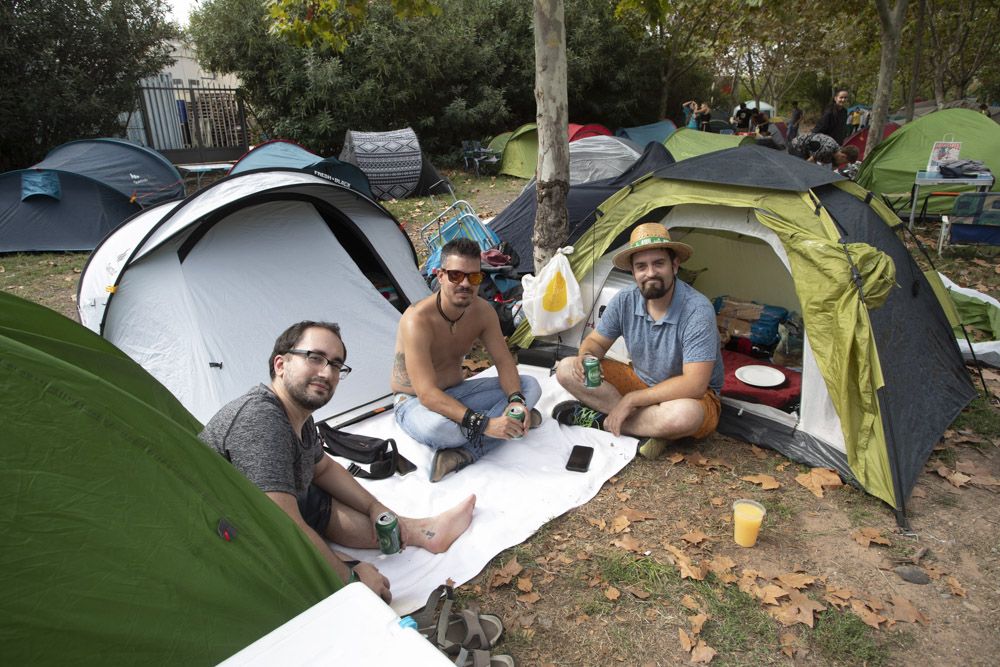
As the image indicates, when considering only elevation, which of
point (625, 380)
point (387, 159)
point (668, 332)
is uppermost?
point (387, 159)

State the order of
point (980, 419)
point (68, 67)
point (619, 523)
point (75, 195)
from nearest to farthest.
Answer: point (619, 523) → point (980, 419) → point (75, 195) → point (68, 67)

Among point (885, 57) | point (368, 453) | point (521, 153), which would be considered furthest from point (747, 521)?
point (521, 153)

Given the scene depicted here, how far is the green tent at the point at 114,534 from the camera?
4.00 ft

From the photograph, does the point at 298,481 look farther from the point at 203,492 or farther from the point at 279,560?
the point at 203,492

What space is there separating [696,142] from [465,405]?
9158mm

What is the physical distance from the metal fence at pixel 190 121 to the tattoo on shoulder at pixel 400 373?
12.4 meters

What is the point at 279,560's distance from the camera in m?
1.74

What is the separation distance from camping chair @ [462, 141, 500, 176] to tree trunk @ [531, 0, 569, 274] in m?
9.39

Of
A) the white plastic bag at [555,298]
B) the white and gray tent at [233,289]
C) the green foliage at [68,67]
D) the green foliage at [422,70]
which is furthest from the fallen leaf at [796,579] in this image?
the green foliage at [68,67]

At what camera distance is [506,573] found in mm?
2717

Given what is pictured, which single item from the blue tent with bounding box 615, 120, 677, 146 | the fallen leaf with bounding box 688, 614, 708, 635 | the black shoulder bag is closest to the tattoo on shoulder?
the black shoulder bag

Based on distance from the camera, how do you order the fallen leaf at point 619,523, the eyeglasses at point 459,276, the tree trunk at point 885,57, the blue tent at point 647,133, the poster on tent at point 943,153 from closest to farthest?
the fallen leaf at point 619,523
the eyeglasses at point 459,276
the poster on tent at point 943,153
the tree trunk at point 885,57
the blue tent at point 647,133

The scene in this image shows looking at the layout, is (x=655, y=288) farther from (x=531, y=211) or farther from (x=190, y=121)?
(x=190, y=121)

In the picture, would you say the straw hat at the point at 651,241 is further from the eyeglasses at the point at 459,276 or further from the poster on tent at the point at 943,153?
the poster on tent at the point at 943,153
